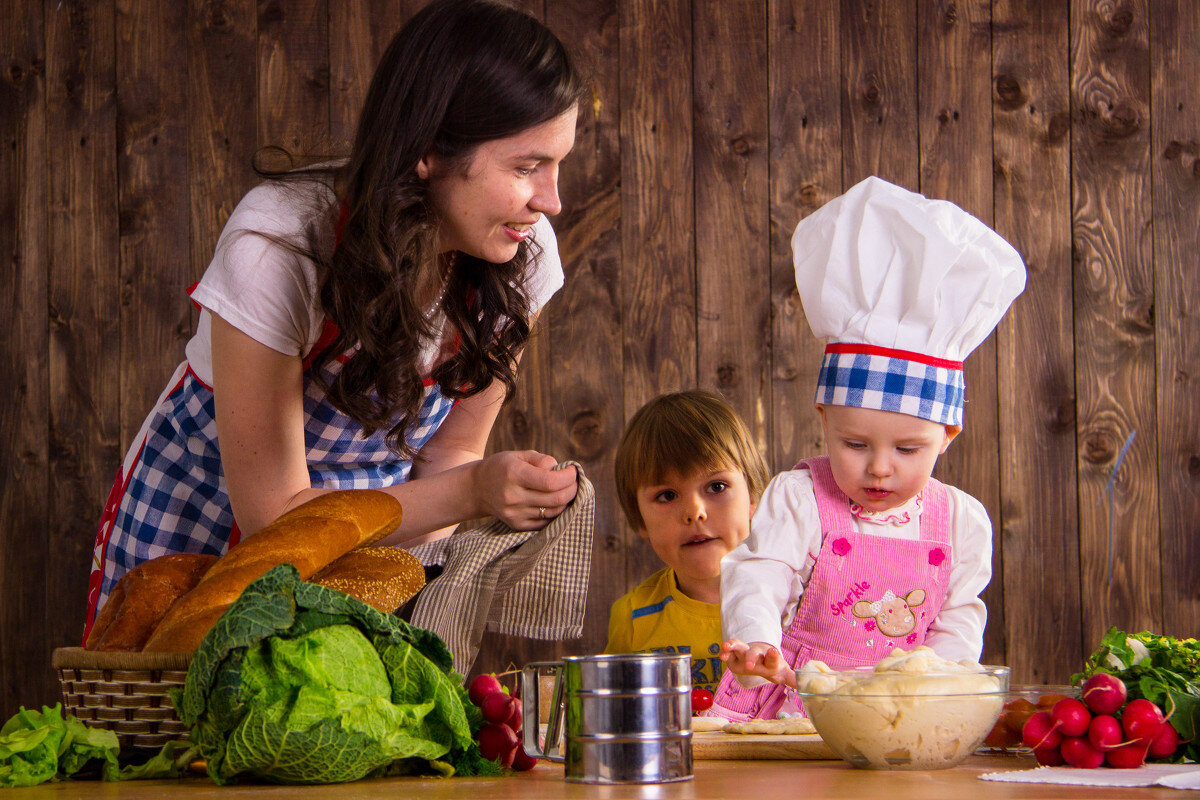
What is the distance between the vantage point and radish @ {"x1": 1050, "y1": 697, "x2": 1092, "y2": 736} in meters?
0.82

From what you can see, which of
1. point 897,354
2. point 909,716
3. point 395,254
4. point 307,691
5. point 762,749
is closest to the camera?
point 307,691

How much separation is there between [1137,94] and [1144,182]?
0.20 meters

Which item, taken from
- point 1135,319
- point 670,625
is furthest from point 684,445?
point 1135,319

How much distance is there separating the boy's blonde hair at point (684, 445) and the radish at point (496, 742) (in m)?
0.99

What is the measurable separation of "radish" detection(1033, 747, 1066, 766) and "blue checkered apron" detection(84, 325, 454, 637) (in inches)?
33.3

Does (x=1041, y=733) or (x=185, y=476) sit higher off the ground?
(x=185, y=476)

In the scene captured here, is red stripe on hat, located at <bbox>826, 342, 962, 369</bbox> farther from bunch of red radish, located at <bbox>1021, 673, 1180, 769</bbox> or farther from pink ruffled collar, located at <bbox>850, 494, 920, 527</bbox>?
bunch of red radish, located at <bbox>1021, 673, 1180, 769</bbox>

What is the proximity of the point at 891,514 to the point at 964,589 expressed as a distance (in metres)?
0.14

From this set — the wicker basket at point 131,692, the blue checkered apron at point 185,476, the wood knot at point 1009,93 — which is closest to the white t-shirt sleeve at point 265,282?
the blue checkered apron at point 185,476

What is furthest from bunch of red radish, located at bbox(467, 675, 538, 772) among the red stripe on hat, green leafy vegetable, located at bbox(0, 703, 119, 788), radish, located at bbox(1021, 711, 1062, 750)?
the red stripe on hat

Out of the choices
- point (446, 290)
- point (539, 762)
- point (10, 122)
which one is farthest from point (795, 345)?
point (10, 122)

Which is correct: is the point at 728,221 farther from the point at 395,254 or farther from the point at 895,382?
the point at 395,254

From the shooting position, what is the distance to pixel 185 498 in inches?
56.1

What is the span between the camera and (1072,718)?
819 mm
